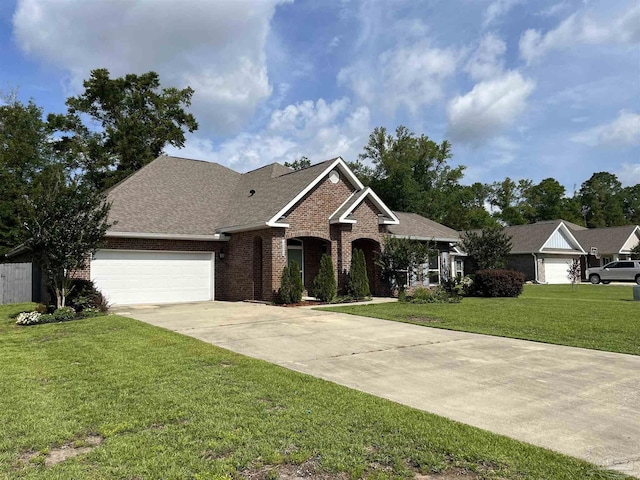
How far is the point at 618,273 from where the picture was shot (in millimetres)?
34531

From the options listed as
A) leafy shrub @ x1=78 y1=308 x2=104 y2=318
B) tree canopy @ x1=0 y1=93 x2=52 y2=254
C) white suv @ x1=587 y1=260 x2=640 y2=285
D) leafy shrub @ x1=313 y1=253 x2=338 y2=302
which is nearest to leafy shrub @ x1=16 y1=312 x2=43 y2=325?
leafy shrub @ x1=78 y1=308 x2=104 y2=318

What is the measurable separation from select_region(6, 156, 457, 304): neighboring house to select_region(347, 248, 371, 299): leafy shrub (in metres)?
0.37

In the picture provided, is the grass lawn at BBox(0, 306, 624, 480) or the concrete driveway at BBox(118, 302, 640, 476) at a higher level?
the grass lawn at BBox(0, 306, 624, 480)

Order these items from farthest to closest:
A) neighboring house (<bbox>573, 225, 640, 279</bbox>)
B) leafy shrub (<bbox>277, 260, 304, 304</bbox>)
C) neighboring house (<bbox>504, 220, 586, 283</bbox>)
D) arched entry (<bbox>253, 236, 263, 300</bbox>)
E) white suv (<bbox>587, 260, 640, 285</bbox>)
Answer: neighboring house (<bbox>573, 225, 640, 279</bbox>)
neighboring house (<bbox>504, 220, 586, 283</bbox>)
white suv (<bbox>587, 260, 640, 285</bbox>)
arched entry (<bbox>253, 236, 263, 300</bbox>)
leafy shrub (<bbox>277, 260, 304, 304</bbox>)

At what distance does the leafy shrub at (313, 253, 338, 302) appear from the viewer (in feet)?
59.1

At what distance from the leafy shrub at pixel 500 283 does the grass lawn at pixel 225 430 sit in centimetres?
1608

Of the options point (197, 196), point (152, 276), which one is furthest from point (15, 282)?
point (197, 196)

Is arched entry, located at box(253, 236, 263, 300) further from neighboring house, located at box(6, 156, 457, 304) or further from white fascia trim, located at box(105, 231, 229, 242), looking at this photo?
white fascia trim, located at box(105, 231, 229, 242)

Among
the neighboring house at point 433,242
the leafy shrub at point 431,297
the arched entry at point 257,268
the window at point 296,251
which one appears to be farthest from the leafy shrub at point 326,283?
the neighboring house at point 433,242

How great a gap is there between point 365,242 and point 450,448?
58.3 feet

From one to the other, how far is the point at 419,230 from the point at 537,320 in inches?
471

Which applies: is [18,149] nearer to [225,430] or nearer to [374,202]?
[374,202]

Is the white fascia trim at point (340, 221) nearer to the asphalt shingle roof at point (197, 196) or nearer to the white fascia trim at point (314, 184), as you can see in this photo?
the white fascia trim at point (314, 184)

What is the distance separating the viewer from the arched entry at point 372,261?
21016 millimetres
